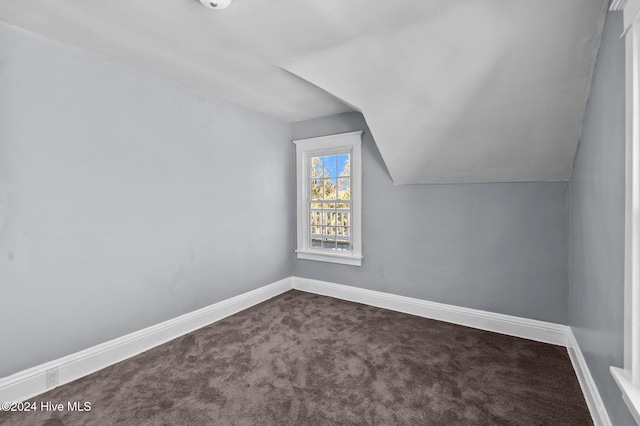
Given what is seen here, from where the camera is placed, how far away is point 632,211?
1227mm

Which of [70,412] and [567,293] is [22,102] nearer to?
[70,412]

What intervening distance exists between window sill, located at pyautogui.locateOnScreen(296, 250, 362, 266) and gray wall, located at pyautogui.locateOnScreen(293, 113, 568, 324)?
0.09 m

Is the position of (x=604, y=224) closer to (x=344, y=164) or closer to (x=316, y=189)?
(x=344, y=164)

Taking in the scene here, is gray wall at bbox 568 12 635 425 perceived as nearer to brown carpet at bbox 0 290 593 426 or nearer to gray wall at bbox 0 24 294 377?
brown carpet at bbox 0 290 593 426

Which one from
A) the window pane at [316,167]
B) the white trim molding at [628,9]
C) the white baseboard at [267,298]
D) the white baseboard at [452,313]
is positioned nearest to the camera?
the white trim molding at [628,9]

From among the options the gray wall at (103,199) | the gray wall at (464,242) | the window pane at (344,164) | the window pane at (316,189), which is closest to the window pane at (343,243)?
the gray wall at (464,242)

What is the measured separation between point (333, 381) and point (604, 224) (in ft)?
6.45

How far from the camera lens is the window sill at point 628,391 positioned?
1.07 m

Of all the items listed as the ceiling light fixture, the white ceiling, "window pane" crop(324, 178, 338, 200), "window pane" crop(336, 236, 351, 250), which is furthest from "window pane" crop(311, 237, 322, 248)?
the ceiling light fixture

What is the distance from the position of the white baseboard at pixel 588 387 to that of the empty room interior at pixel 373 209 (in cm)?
3

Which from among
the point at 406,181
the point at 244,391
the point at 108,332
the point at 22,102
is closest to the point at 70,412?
the point at 108,332

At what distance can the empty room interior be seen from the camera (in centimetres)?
178

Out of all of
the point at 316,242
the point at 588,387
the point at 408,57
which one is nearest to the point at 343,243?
the point at 316,242

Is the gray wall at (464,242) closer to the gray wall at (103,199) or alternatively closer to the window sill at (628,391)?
the gray wall at (103,199)
